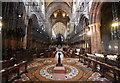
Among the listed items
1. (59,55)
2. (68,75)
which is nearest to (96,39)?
(59,55)

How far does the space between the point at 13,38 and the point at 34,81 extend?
543 cm

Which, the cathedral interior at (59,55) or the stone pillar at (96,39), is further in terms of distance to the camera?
the stone pillar at (96,39)

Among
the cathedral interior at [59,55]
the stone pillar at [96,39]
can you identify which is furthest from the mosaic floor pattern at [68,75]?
the stone pillar at [96,39]

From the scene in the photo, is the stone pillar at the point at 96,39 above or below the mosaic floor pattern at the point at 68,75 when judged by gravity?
above

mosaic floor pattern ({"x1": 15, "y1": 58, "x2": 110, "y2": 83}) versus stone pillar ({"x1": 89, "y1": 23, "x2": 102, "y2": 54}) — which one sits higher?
stone pillar ({"x1": 89, "y1": 23, "x2": 102, "y2": 54})

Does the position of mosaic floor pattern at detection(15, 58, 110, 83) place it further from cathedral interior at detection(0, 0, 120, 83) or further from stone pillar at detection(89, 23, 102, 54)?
stone pillar at detection(89, 23, 102, 54)

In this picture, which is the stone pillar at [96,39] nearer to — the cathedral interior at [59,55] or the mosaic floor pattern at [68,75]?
the cathedral interior at [59,55]

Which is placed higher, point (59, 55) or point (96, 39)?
point (96, 39)

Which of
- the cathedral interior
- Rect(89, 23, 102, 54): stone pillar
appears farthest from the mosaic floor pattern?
Rect(89, 23, 102, 54): stone pillar

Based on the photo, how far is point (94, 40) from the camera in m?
7.55

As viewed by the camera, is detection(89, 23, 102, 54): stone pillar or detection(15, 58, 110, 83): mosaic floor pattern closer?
detection(15, 58, 110, 83): mosaic floor pattern

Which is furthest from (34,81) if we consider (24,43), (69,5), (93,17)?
(69,5)

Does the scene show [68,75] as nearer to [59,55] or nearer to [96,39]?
[59,55]

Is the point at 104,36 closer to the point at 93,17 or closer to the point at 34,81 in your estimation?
the point at 93,17
